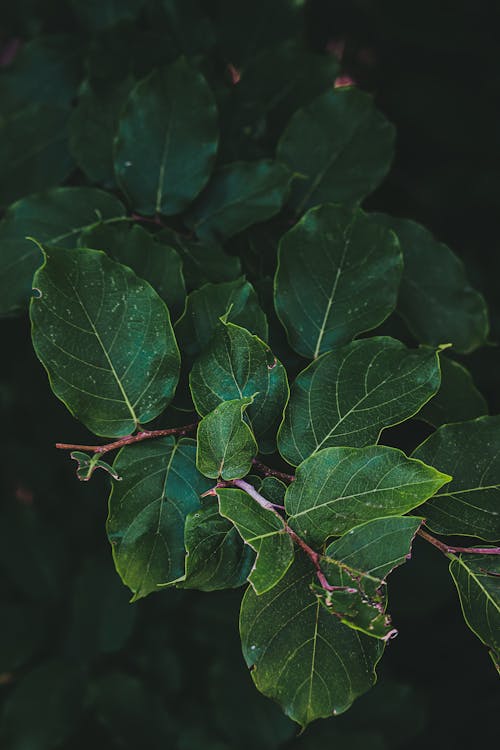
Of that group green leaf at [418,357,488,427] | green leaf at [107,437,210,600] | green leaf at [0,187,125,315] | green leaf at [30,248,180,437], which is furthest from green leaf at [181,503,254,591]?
green leaf at [0,187,125,315]

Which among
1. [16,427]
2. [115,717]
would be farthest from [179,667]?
[16,427]

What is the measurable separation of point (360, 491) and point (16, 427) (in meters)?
1.21

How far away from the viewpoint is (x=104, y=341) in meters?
0.64

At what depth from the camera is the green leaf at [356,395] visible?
624 mm

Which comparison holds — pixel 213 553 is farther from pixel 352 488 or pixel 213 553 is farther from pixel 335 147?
pixel 335 147

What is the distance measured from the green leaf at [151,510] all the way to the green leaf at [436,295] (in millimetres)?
366

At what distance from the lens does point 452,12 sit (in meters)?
1.52

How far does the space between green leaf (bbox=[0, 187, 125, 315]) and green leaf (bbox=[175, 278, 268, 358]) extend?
0.61 ft

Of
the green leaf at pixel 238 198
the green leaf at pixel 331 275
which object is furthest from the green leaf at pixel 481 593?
the green leaf at pixel 238 198

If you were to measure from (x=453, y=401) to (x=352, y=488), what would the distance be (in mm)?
244

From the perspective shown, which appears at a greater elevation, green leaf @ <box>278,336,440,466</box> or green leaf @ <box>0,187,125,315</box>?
green leaf @ <box>0,187,125,315</box>

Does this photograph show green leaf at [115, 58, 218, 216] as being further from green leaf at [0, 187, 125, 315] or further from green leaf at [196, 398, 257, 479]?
green leaf at [196, 398, 257, 479]

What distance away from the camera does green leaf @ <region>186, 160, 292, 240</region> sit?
83 centimetres

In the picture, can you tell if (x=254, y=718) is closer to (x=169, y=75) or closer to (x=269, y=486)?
(x=269, y=486)
